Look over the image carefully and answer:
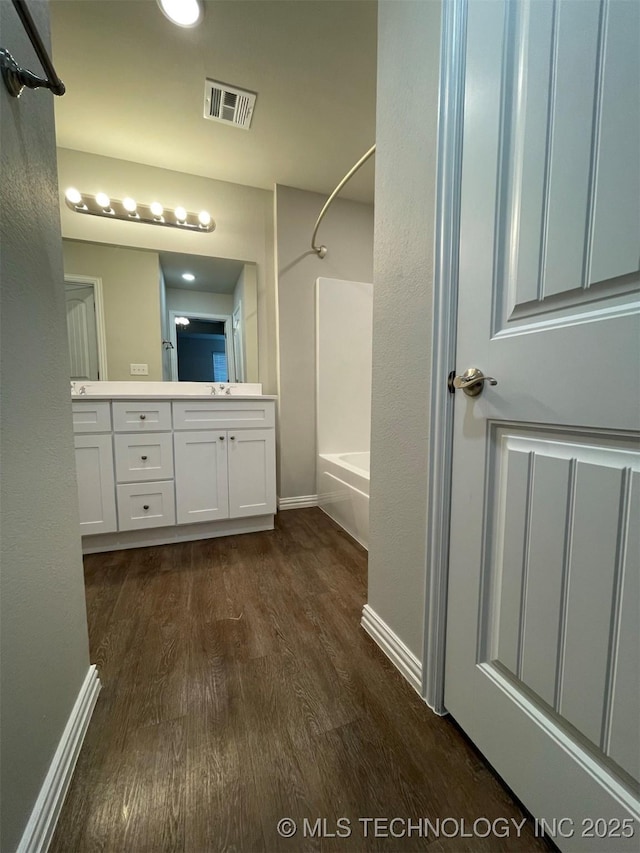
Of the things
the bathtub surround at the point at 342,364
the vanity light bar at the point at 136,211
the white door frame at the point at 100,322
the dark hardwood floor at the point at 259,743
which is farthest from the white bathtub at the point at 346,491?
the vanity light bar at the point at 136,211

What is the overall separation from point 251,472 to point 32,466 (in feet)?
4.59

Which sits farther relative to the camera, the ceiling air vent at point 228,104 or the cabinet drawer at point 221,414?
the cabinet drawer at point 221,414

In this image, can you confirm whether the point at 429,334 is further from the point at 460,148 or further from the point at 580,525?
the point at 580,525

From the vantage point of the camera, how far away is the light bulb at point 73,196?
6.36 ft

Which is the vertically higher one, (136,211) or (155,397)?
(136,211)

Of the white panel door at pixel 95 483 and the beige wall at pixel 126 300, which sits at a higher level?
the beige wall at pixel 126 300

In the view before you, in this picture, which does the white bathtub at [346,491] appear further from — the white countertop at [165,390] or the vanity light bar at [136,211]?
the vanity light bar at [136,211]

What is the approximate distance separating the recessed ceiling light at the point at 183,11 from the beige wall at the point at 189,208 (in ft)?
3.14

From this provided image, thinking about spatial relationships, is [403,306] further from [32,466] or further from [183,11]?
[183,11]

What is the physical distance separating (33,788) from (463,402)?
3.76ft

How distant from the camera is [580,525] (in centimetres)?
53

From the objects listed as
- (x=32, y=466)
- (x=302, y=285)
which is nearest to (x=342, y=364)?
(x=302, y=285)

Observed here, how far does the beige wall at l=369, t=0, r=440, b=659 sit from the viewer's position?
85cm

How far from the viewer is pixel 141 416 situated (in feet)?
5.79
